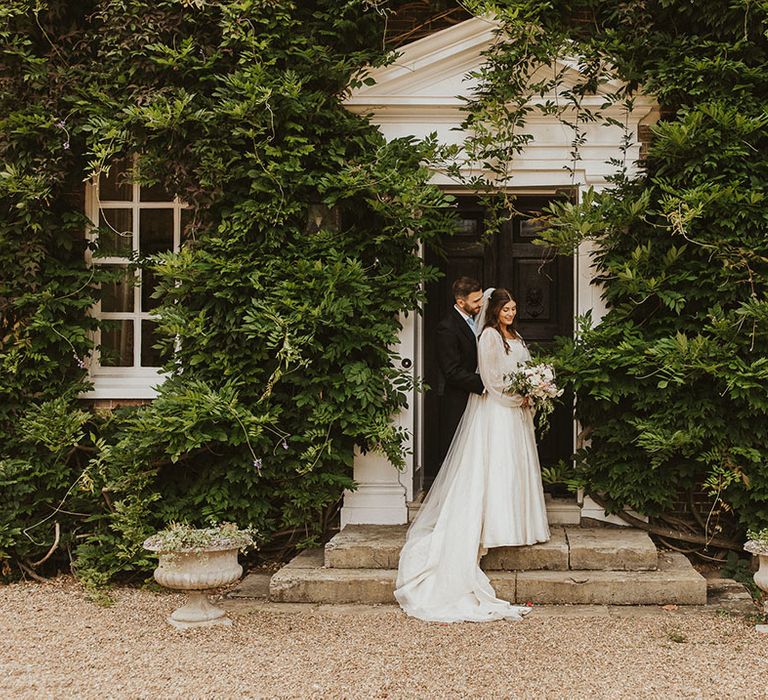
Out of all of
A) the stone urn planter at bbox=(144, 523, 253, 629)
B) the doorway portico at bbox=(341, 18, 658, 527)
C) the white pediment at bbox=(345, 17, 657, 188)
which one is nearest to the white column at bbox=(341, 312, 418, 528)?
the doorway portico at bbox=(341, 18, 658, 527)

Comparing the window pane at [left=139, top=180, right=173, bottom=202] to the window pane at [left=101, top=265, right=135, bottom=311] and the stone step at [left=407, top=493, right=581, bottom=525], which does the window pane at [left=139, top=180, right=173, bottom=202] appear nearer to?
the window pane at [left=101, top=265, right=135, bottom=311]

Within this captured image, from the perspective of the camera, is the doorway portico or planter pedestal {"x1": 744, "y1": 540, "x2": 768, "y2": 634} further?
the doorway portico

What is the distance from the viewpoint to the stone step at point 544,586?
17.8 feet

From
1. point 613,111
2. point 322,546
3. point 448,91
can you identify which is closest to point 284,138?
point 448,91

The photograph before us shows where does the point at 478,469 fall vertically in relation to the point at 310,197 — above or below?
below

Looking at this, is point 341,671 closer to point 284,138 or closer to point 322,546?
point 322,546

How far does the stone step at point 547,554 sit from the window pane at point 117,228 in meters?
3.05

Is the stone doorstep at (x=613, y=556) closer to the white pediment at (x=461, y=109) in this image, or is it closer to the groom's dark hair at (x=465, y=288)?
the groom's dark hair at (x=465, y=288)

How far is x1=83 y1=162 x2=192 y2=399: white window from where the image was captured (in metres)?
6.96

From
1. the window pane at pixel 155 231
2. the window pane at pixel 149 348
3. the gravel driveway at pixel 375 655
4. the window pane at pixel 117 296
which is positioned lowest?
the gravel driveway at pixel 375 655

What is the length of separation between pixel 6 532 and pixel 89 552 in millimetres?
646

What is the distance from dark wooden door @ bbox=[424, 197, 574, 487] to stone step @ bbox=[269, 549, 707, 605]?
1.63 meters

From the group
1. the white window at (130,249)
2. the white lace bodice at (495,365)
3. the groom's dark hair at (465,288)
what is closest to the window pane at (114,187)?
the white window at (130,249)

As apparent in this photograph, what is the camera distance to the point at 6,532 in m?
6.29
